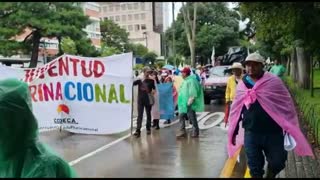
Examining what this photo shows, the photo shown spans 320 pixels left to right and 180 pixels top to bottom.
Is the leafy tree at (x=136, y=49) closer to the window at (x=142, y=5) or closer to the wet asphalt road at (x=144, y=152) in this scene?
the wet asphalt road at (x=144, y=152)

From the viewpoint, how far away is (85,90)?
35.0 ft

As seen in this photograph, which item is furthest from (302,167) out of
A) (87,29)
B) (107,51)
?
(107,51)

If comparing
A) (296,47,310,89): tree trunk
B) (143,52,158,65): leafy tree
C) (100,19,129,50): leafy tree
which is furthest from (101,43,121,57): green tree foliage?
(296,47,310,89): tree trunk

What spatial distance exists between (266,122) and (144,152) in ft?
12.6

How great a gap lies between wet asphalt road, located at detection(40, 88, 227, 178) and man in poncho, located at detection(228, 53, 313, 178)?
1089 millimetres

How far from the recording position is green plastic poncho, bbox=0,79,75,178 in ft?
6.63

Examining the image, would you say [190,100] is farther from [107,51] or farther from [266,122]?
[107,51]

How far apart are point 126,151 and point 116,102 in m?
1.89

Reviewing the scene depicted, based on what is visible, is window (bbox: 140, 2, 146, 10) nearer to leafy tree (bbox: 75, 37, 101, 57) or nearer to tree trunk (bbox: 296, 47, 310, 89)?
tree trunk (bbox: 296, 47, 310, 89)

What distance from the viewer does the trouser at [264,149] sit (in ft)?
17.1

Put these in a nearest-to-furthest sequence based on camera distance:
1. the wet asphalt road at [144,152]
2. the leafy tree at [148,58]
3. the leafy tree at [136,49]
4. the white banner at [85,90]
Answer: the wet asphalt road at [144,152] → the white banner at [85,90] → the leafy tree at [136,49] → the leafy tree at [148,58]

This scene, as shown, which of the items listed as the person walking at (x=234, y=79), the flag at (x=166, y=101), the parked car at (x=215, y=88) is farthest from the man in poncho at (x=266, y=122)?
the parked car at (x=215, y=88)

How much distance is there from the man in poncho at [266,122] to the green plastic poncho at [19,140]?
3364mm

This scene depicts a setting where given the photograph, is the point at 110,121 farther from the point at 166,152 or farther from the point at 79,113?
the point at 166,152
